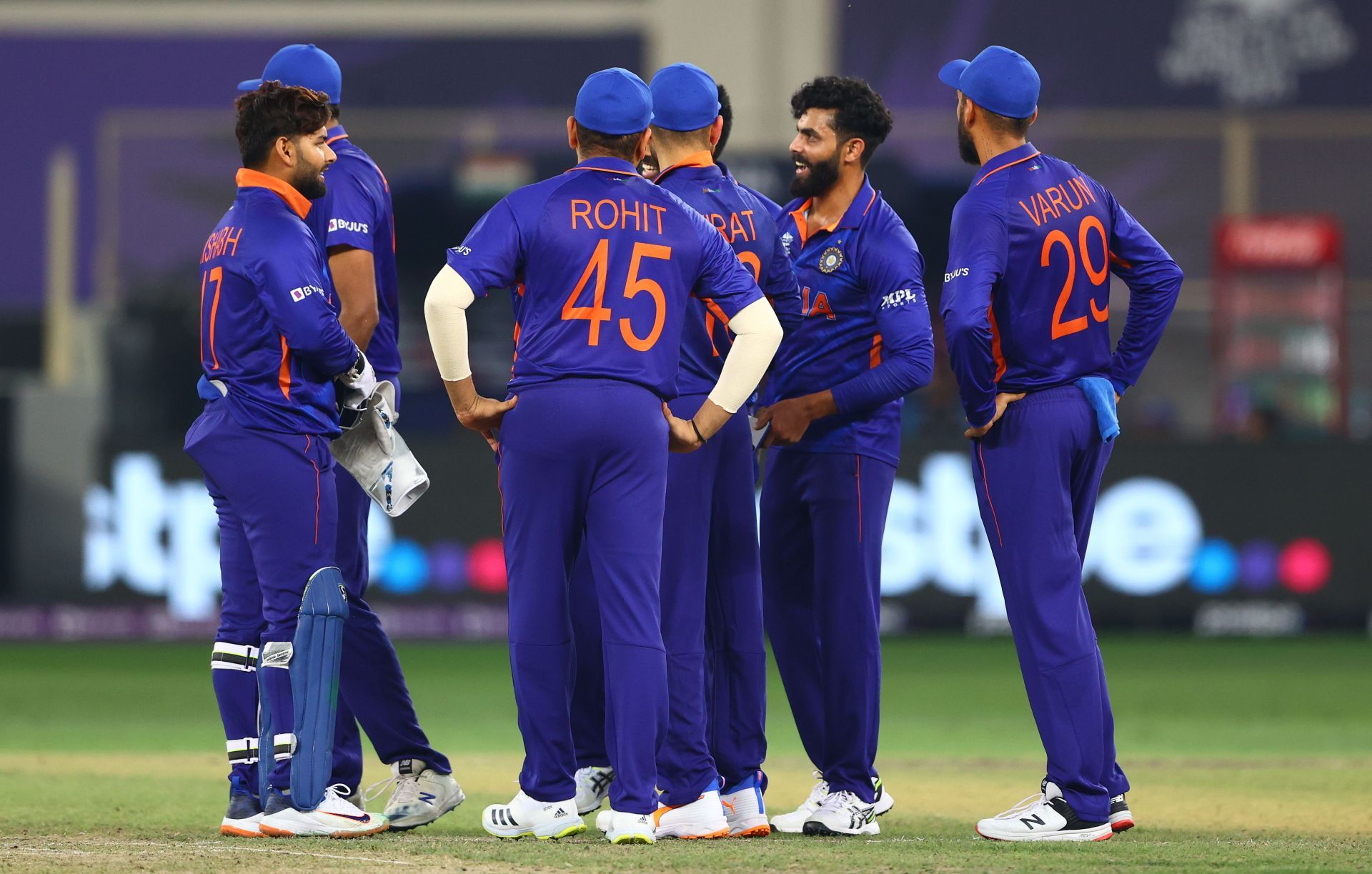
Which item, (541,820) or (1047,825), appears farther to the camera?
(1047,825)

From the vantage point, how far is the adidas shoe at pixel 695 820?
19.0 ft

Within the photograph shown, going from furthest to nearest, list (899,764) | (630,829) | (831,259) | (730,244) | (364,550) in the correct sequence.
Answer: (899,764) → (364,550) → (831,259) → (730,244) → (630,829)

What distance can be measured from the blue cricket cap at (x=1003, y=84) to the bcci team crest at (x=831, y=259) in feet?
2.17

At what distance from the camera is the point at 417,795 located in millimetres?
6305

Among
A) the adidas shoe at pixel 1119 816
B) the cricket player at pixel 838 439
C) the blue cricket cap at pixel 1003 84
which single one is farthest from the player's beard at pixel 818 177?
the adidas shoe at pixel 1119 816

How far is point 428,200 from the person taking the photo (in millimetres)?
14617

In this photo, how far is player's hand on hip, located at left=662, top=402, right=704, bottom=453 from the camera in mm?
5680

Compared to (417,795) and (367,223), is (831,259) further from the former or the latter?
(417,795)

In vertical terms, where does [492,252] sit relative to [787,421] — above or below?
above

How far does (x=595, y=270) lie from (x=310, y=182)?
3.41 feet

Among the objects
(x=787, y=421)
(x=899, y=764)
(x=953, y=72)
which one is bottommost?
(x=899, y=764)

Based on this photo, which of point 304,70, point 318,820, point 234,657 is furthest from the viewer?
point 304,70

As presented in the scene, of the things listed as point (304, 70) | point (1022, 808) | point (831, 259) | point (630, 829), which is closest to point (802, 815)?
point (1022, 808)

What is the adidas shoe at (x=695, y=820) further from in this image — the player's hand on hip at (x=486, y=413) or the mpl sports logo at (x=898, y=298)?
the mpl sports logo at (x=898, y=298)
